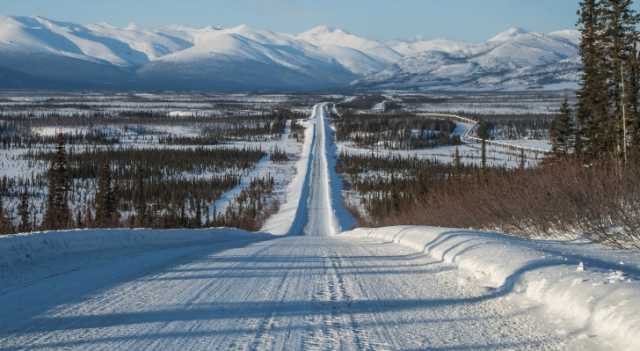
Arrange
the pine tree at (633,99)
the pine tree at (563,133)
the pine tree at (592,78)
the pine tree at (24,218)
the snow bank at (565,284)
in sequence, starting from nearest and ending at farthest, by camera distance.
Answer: the snow bank at (565,284) → the pine tree at (24,218) → the pine tree at (633,99) → the pine tree at (592,78) → the pine tree at (563,133)

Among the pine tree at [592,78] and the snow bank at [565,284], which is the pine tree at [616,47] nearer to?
the pine tree at [592,78]

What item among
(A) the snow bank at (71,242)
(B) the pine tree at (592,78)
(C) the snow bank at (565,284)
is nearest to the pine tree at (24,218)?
(A) the snow bank at (71,242)

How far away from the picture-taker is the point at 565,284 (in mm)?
7219

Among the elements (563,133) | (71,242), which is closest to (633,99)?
(563,133)

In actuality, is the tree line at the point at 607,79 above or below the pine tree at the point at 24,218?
above

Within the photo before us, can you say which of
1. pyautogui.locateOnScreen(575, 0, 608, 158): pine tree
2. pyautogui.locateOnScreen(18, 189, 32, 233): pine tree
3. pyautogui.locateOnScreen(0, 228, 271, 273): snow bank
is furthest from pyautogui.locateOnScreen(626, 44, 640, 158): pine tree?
pyautogui.locateOnScreen(18, 189, 32, 233): pine tree

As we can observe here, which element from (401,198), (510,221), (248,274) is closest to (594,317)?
(248,274)

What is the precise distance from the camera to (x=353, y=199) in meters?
101

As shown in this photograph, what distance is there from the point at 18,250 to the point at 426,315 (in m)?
6.96

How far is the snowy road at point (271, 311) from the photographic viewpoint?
232 inches

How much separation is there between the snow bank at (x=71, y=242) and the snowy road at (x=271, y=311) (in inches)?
36.8

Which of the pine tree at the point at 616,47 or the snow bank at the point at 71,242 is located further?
the pine tree at the point at 616,47

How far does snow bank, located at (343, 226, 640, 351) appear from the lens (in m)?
5.70

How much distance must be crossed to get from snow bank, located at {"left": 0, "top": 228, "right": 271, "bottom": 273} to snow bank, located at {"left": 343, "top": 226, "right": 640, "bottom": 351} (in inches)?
281
